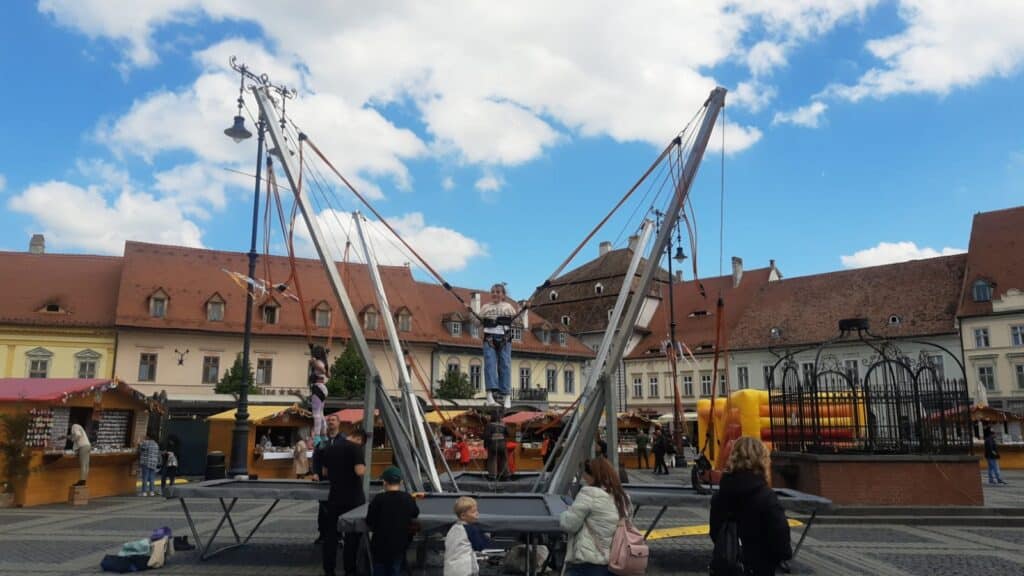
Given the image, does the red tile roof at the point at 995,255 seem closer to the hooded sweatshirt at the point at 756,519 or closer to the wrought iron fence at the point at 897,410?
the wrought iron fence at the point at 897,410

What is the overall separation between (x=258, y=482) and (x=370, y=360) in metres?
2.44

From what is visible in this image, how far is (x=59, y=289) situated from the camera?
41.5 m

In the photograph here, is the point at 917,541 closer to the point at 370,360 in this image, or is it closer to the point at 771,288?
the point at 370,360

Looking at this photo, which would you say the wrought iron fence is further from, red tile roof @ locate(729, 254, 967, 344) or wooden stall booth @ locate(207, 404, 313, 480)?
red tile roof @ locate(729, 254, 967, 344)

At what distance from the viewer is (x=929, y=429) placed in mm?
15406

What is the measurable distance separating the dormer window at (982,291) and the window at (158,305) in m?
45.6

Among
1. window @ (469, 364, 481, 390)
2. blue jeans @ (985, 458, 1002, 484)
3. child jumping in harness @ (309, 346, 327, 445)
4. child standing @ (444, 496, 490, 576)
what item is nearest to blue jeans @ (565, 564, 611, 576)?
child standing @ (444, 496, 490, 576)

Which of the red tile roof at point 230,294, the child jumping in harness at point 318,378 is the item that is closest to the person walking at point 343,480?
the child jumping in harness at point 318,378

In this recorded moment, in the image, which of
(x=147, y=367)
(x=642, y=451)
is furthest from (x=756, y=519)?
(x=147, y=367)

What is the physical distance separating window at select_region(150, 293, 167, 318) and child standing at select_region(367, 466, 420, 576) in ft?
126

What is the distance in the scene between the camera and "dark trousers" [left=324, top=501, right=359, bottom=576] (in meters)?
8.59

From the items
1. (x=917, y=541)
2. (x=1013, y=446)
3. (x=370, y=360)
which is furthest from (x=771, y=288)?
(x=370, y=360)

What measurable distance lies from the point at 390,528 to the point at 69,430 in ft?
47.4

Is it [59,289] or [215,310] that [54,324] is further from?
[215,310]
